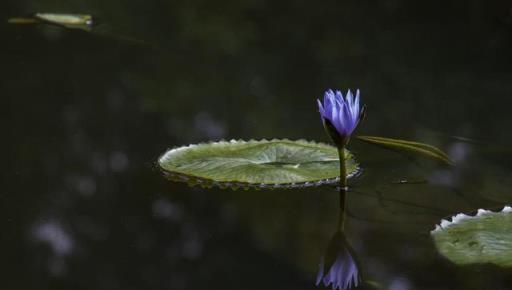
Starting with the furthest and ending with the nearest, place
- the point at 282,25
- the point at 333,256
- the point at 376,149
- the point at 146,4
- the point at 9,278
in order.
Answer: the point at 146,4 < the point at 282,25 < the point at 376,149 < the point at 333,256 < the point at 9,278

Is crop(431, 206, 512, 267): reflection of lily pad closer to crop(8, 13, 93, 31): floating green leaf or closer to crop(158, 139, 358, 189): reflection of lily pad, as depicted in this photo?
crop(158, 139, 358, 189): reflection of lily pad

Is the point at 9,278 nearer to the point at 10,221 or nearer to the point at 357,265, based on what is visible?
the point at 10,221

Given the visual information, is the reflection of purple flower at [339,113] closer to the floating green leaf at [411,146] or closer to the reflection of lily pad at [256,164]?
the reflection of lily pad at [256,164]

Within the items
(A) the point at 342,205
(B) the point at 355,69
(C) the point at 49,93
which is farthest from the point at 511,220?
(C) the point at 49,93

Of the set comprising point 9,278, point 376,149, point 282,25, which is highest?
point 282,25

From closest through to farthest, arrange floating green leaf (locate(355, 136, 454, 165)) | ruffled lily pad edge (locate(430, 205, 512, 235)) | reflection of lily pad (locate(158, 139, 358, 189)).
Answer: ruffled lily pad edge (locate(430, 205, 512, 235)) < reflection of lily pad (locate(158, 139, 358, 189)) < floating green leaf (locate(355, 136, 454, 165))

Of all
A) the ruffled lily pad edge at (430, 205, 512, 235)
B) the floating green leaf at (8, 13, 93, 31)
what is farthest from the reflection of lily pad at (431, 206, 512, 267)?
the floating green leaf at (8, 13, 93, 31)
